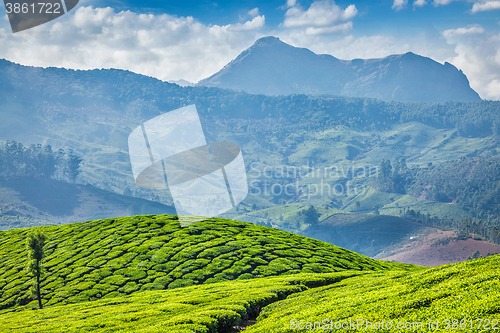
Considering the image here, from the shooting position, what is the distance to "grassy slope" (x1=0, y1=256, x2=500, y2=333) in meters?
18.7

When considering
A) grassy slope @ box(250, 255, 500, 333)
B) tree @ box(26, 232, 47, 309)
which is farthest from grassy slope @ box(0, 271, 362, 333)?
tree @ box(26, 232, 47, 309)

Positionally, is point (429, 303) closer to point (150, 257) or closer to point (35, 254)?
point (35, 254)

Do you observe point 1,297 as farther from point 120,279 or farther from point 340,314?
point 340,314

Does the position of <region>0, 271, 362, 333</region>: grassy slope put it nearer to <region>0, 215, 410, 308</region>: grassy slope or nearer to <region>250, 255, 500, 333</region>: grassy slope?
<region>250, 255, 500, 333</region>: grassy slope

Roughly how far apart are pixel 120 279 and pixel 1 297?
62.1ft

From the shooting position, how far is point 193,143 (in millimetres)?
32312

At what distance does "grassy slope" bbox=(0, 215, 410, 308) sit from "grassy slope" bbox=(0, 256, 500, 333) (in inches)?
424

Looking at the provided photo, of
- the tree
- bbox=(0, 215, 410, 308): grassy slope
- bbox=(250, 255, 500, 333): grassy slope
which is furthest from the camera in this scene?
bbox=(0, 215, 410, 308): grassy slope

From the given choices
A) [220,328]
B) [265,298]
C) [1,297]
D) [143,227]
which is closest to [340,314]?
[220,328]

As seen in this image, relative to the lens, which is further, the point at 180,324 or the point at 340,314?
the point at 180,324

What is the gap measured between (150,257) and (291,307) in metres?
37.4

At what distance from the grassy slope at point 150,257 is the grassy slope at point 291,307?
1076 cm

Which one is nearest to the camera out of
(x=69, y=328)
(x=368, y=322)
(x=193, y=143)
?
(x=368, y=322)

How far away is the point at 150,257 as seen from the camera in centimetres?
5997
